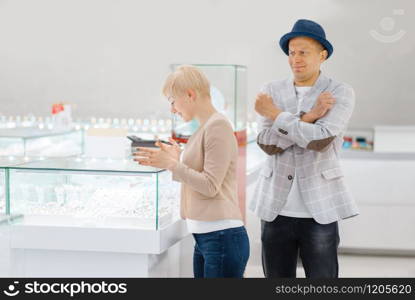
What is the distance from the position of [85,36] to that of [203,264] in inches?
174

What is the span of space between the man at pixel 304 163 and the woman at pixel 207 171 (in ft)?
0.95

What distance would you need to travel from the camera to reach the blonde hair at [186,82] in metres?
2.69

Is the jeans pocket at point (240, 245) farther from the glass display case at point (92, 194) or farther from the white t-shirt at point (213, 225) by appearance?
the glass display case at point (92, 194)

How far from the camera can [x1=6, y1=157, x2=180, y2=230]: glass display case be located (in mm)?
3320

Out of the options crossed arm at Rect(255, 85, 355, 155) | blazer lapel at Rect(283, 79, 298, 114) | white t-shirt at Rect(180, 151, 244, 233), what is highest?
blazer lapel at Rect(283, 79, 298, 114)

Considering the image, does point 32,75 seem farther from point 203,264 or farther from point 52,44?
point 203,264

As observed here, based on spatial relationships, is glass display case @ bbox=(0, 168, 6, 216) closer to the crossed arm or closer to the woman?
the woman

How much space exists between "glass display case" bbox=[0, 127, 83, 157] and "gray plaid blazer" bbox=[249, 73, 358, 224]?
8.73 ft

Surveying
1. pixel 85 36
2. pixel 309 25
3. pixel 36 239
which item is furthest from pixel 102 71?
pixel 309 25

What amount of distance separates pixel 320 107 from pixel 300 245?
0.60 metres

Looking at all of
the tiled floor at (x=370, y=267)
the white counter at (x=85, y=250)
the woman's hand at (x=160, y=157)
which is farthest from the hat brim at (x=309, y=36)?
the tiled floor at (x=370, y=267)

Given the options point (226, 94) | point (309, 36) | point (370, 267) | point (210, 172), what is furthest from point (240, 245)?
point (370, 267)

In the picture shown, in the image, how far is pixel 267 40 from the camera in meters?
6.47

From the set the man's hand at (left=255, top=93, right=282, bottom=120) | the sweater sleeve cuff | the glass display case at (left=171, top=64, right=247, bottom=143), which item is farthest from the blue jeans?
the glass display case at (left=171, top=64, right=247, bottom=143)
